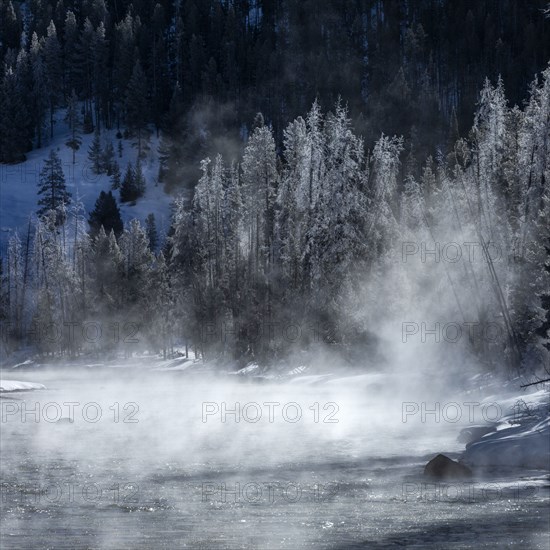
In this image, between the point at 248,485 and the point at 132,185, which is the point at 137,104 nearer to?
the point at 132,185

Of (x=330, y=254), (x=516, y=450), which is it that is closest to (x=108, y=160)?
(x=330, y=254)

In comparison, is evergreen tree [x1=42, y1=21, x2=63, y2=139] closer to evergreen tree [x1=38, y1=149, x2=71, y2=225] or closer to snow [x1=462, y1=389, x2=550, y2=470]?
evergreen tree [x1=38, y1=149, x2=71, y2=225]

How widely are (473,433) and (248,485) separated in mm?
7908

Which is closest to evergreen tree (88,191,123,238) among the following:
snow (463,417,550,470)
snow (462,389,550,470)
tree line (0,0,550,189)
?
tree line (0,0,550,189)

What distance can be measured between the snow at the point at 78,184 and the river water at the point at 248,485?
7509cm

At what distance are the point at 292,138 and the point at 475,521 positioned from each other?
45.5m

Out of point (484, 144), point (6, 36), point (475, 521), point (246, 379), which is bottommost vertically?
point (475, 521)

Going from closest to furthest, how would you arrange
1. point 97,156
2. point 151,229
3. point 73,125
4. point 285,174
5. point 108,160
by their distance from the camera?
point 285,174 < point 151,229 < point 108,160 < point 97,156 < point 73,125

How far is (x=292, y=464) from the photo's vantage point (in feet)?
67.9

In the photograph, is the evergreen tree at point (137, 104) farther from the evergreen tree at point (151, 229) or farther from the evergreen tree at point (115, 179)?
the evergreen tree at point (151, 229)

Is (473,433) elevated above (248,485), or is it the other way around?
(473,433)

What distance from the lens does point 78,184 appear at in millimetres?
114500

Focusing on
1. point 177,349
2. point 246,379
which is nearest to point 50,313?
point 177,349

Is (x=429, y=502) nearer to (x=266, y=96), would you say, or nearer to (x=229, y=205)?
(x=229, y=205)
